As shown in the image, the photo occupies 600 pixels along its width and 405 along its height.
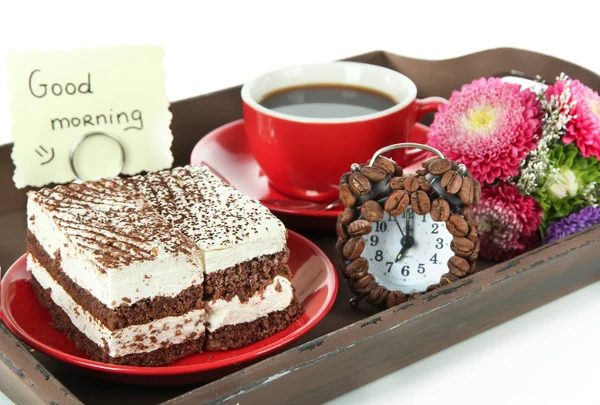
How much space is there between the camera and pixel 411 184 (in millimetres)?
1176

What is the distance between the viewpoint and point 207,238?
1110 mm

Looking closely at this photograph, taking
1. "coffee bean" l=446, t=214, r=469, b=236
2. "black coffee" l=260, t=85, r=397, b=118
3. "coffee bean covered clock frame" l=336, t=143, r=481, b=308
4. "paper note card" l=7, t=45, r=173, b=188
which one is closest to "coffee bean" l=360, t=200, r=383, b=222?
"coffee bean covered clock frame" l=336, t=143, r=481, b=308

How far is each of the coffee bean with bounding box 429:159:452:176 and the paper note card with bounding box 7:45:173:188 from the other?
546 millimetres

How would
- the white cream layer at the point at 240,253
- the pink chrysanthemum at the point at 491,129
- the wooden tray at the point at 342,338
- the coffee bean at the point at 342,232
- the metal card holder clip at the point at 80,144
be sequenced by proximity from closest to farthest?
the wooden tray at the point at 342,338 < the white cream layer at the point at 240,253 < the coffee bean at the point at 342,232 < the pink chrysanthemum at the point at 491,129 < the metal card holder clip at the point at 80,144

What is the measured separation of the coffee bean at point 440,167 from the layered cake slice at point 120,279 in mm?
349

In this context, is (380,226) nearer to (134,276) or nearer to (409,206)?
(409,206)

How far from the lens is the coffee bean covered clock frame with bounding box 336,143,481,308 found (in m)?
1.18

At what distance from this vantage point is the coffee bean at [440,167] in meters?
1.17

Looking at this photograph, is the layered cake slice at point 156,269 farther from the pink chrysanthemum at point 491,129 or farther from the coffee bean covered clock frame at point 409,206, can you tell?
the pink chrysanthemum at point 491,129

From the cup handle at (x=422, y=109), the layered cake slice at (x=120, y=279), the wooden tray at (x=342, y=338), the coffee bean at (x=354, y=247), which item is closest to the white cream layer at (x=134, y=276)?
the layered cake slice at (x=120, y=279)

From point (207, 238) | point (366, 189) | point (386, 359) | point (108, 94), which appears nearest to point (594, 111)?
point (366, 189)

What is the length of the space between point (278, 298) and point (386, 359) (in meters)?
0.17

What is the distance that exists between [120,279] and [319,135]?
51 centimetres

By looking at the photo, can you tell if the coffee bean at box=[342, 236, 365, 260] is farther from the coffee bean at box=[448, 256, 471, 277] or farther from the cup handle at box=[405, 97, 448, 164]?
the cup handle at box=[405, 97, 448, 164]
